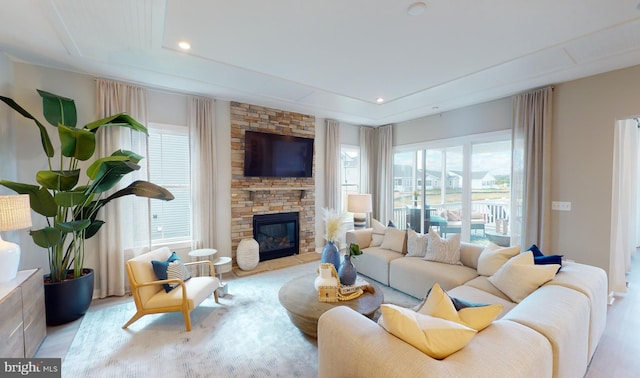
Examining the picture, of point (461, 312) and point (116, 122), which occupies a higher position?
point (116, 122)

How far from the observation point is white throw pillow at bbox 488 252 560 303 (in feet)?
7.24

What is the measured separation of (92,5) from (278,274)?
383 cm

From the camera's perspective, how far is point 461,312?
145 centimetres

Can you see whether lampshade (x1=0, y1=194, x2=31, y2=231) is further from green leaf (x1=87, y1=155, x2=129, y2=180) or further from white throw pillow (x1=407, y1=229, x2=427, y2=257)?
white throw pillow (x1=407, y1=229, x2=427, y2=257)

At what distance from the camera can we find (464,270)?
10.1 ft

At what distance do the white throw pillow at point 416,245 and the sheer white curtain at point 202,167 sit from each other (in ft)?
10.3

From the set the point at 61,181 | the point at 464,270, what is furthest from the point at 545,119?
Result: the point at 61,181

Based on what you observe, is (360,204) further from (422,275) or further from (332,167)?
(422,275)

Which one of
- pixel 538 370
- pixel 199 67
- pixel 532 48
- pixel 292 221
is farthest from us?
pixel 292 221

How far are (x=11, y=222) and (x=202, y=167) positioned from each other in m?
2.27

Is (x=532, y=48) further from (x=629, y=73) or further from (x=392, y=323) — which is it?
(x=392, y=323)

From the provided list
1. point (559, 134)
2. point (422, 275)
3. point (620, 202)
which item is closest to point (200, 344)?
A: point (422, 275)

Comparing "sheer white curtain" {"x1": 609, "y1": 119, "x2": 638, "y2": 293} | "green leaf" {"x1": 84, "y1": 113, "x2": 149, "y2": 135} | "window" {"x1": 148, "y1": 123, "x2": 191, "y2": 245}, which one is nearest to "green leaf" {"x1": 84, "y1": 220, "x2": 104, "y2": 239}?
"window" {"x1": 148, "y1": 123, "x2": 191, "y2": 245}

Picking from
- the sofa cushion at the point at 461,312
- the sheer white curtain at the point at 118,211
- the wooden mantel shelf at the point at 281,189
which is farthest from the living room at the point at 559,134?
the sofa cushion at the point at 461,312
